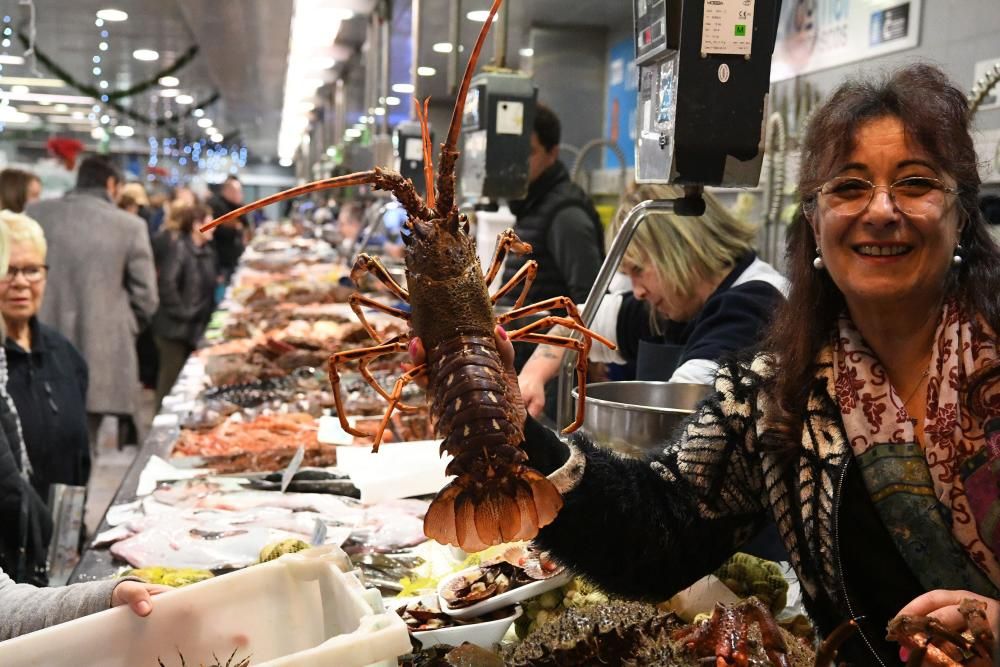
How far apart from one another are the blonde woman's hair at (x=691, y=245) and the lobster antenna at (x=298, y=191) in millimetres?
1458

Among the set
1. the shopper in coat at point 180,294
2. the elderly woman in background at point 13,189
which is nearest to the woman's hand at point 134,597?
the elderly woman in background at point 13,189

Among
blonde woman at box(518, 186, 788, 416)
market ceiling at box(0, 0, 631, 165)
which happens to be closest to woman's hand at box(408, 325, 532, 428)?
blonde woman at box(518, 186, 788, 416)

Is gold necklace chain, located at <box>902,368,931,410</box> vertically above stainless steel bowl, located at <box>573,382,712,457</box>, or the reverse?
gold necklace chain, located at <box>902,368,931,410</box>

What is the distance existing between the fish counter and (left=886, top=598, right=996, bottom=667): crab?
13.7 inches

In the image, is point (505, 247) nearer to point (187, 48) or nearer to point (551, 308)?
point (551, 308)

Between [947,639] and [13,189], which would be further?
[13,189]

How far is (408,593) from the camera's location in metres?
2.18

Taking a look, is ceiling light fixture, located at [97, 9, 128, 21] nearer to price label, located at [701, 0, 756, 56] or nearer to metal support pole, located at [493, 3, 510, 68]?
metal support pole, located at [493, 3, 510, 68]

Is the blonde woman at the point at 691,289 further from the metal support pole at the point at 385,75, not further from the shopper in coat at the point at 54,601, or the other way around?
the metal support pole at the point at 385,75

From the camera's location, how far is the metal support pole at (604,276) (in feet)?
7.34

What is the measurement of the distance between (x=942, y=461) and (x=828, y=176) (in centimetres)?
48

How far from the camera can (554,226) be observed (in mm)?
4496

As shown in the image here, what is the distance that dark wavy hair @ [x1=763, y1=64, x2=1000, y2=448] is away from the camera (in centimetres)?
159

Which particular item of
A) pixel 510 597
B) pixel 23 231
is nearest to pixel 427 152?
pixel 510 597
